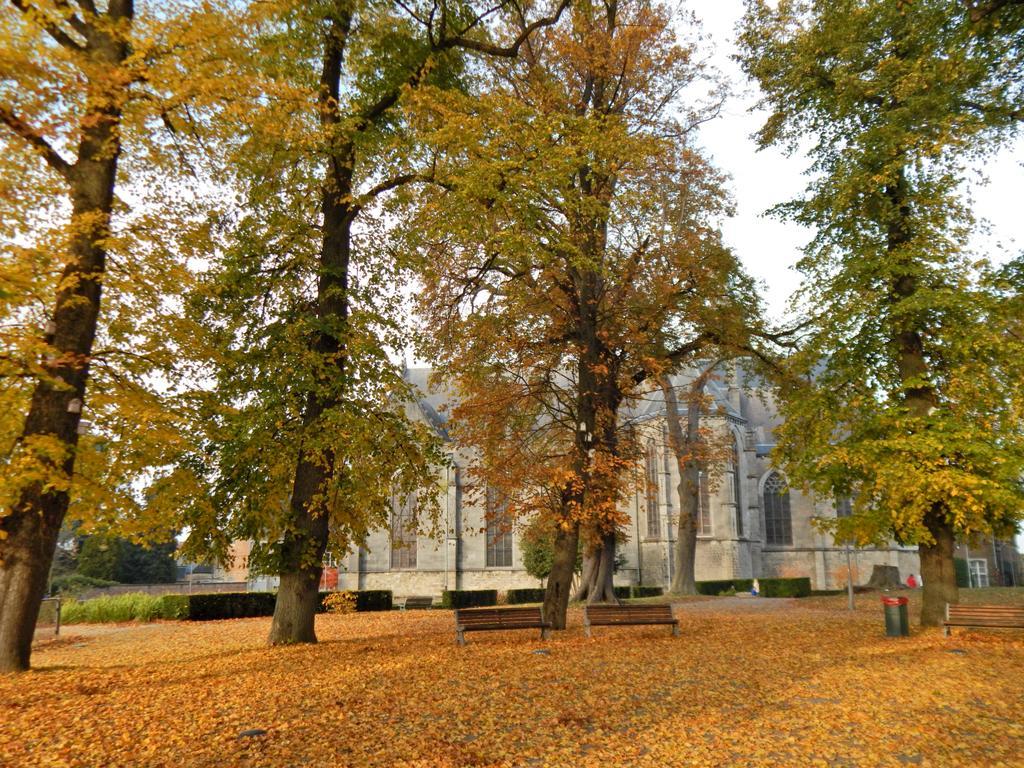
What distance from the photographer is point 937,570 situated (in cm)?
1475

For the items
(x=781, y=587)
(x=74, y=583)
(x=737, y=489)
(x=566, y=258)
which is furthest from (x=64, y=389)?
(x=737, y=489)

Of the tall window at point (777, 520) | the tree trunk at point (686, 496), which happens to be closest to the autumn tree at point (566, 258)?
the tree trunk at point (686, 496)

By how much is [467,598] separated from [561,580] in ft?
49.8

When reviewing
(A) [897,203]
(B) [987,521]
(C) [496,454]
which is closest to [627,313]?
(C) [496,454]

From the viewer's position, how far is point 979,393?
1334cm

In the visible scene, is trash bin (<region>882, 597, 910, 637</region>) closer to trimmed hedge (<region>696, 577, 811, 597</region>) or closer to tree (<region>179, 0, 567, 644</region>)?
tree (<region>179, 0, 567, 644</region>)

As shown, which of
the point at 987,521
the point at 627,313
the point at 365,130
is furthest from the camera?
the point at 627,313

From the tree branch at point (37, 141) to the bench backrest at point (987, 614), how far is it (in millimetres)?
15419

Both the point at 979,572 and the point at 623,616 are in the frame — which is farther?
the point at 979,572

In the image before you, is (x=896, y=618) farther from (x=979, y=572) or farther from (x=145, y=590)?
(x=979, y=572)

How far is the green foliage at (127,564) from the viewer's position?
140 ft

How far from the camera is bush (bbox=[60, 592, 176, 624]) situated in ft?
72.6

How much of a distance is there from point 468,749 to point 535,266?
10884mm

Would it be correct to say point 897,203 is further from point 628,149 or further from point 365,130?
point 365,130
